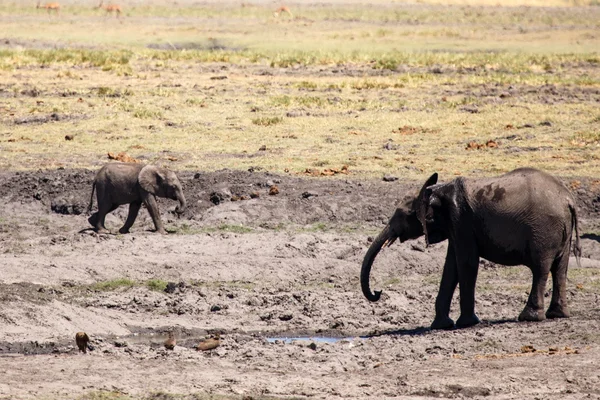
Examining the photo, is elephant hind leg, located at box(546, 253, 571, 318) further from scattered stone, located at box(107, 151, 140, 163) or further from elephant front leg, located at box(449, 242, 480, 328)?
scattered stone, located at box(107, 151, 140, 163)

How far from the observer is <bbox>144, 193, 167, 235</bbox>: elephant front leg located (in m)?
16.4

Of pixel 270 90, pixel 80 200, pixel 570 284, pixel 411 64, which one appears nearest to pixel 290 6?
pixel 411 64

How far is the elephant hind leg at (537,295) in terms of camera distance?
11500mm

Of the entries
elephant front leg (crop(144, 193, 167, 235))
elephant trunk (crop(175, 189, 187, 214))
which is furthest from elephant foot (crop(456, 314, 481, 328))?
elephant trunk (crop(175, 189, 187, 214))

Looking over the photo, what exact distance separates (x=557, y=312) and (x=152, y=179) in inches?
272

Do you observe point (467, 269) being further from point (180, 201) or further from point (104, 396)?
point (180, 201)

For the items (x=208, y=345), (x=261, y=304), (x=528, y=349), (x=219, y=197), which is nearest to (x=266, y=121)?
(x=219, y=197)

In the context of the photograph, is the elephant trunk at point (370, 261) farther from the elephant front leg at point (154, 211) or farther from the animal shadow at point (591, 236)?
the elephant front leg at point (154, 211)

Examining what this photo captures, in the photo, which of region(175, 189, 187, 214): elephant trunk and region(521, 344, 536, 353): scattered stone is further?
region(175, 189, 187, 214): elephant trunk

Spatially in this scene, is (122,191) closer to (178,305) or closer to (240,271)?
(240,271)

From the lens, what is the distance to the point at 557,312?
1186 centimetres

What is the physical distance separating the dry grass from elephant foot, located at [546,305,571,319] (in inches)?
300

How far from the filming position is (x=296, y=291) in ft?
44.4

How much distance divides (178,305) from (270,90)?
51.5ft
